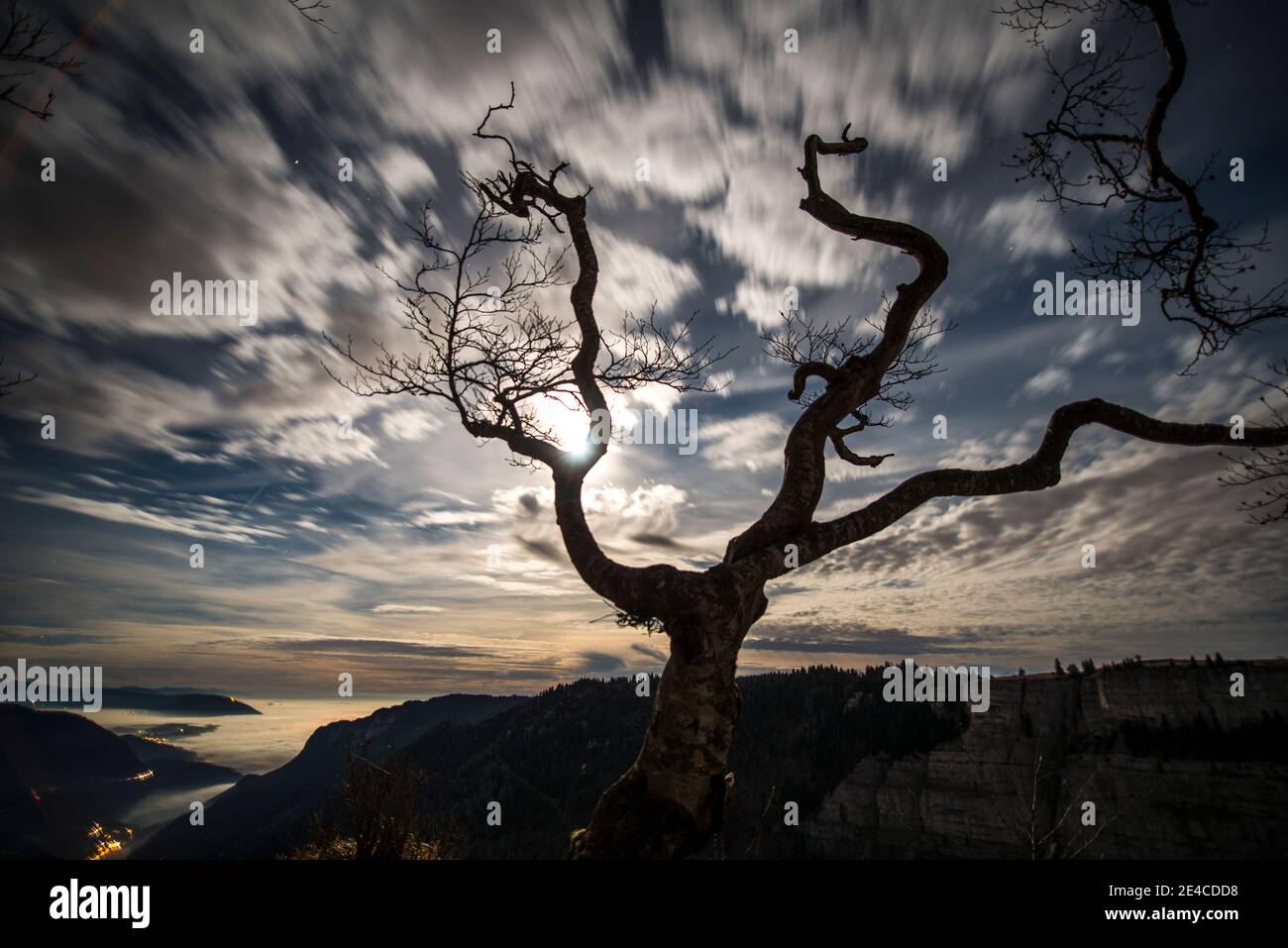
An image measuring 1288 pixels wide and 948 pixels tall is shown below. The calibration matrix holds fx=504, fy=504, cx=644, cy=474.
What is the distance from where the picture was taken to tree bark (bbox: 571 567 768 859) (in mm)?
4199

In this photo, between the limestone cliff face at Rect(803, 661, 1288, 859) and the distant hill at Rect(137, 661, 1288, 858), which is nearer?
the limestone cliff face at Rect(803, 661, 1288, 859)

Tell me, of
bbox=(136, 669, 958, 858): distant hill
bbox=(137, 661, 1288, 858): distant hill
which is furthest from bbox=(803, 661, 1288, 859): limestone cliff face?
bbox=(136, 669, 958, 858): distant hill

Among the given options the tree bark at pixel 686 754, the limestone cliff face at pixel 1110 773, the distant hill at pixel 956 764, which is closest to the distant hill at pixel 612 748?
the distant hill at pixel 956 764

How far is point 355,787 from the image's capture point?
6.43m

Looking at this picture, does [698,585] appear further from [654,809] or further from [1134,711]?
[1134,711]

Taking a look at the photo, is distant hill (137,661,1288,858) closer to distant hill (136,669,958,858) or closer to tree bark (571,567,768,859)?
distant hill (136,669,958,858)

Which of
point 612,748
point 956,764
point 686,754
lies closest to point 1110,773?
point 956,764

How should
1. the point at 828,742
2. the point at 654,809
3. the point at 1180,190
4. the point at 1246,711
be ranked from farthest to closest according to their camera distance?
the point at 828,742, the point at 1246,711, the point at 1180,190, the point at 654,809

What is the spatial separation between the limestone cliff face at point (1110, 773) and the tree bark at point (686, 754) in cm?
7858

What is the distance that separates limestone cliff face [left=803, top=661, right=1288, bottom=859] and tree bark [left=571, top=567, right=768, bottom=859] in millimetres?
Result: 78579
